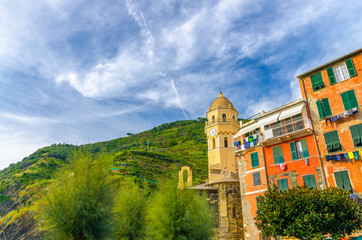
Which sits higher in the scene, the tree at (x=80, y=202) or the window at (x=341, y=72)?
the window at (x=341, y=72)

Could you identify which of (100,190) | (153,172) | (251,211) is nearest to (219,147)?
(251,211)

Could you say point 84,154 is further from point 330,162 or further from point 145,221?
point 330,162

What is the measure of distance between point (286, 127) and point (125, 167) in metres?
51.9

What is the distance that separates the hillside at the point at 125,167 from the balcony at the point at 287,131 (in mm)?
14044

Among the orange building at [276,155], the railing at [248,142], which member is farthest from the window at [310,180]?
the railing at [248,142]

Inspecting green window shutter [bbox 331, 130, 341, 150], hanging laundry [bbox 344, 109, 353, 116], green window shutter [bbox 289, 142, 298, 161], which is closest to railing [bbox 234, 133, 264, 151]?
green window shutter [bbox 289, 142, 298, 161]

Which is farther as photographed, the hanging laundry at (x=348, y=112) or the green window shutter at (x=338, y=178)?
the hanging laundry at (x=348, y=112)

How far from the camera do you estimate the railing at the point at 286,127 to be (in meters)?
20.6

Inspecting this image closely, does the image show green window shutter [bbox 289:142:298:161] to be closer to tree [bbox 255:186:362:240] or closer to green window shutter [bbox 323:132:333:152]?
green window shutter [bbox 323:132:333:152]

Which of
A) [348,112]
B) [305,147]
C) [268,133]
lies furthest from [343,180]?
[268,133]

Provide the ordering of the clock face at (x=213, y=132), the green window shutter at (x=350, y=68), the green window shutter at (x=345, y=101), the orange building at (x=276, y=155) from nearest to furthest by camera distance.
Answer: the green window shutter at (x=345, y=101) → the green window shutter at (x=350, y=68) → the orange building at (x=276, y=155) → the clock face at (x=213, y=132)

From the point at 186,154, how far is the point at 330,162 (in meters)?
76.4

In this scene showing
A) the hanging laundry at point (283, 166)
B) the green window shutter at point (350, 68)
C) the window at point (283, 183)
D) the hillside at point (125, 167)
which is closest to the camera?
the green window shutter at point (350, 68)

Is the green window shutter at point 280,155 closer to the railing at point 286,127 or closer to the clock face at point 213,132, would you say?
the railing at point 286,127
